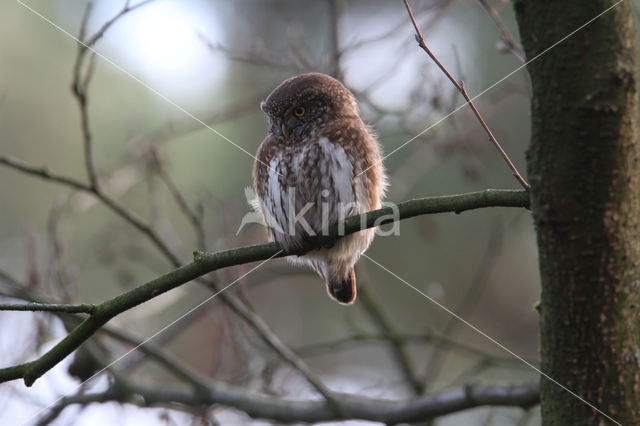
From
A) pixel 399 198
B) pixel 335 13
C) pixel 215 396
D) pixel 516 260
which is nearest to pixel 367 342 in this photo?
pixel 215 396

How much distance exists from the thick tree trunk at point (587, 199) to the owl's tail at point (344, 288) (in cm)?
189

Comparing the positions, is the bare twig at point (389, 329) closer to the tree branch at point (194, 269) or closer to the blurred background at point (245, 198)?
the blurred background at point (245, 198)

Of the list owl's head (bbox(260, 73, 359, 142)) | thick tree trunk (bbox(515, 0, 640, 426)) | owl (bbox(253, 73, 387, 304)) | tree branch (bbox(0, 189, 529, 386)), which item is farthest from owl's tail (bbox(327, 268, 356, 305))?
thick tree trunk (bbox(515, 0, 640, 426))

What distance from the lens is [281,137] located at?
11.4ft

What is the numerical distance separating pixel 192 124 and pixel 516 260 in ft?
19.0

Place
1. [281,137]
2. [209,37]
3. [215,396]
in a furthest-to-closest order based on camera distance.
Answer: [209,37], [215,396], [281,137]

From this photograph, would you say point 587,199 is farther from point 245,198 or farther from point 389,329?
point 245,198

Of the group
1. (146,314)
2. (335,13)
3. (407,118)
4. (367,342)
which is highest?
(335,13)

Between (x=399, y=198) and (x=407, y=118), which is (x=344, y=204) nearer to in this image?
(x=407, y=118)

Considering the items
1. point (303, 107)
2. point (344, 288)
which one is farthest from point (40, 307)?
point (344, 288)

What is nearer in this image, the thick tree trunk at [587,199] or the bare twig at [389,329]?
the thick tree trunk at [587,199]

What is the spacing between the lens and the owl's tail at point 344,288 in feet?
12.4

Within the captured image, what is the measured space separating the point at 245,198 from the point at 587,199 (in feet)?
25.9

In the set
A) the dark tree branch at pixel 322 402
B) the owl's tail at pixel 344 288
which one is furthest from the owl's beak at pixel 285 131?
the dark tree branch at pixel 322 402
